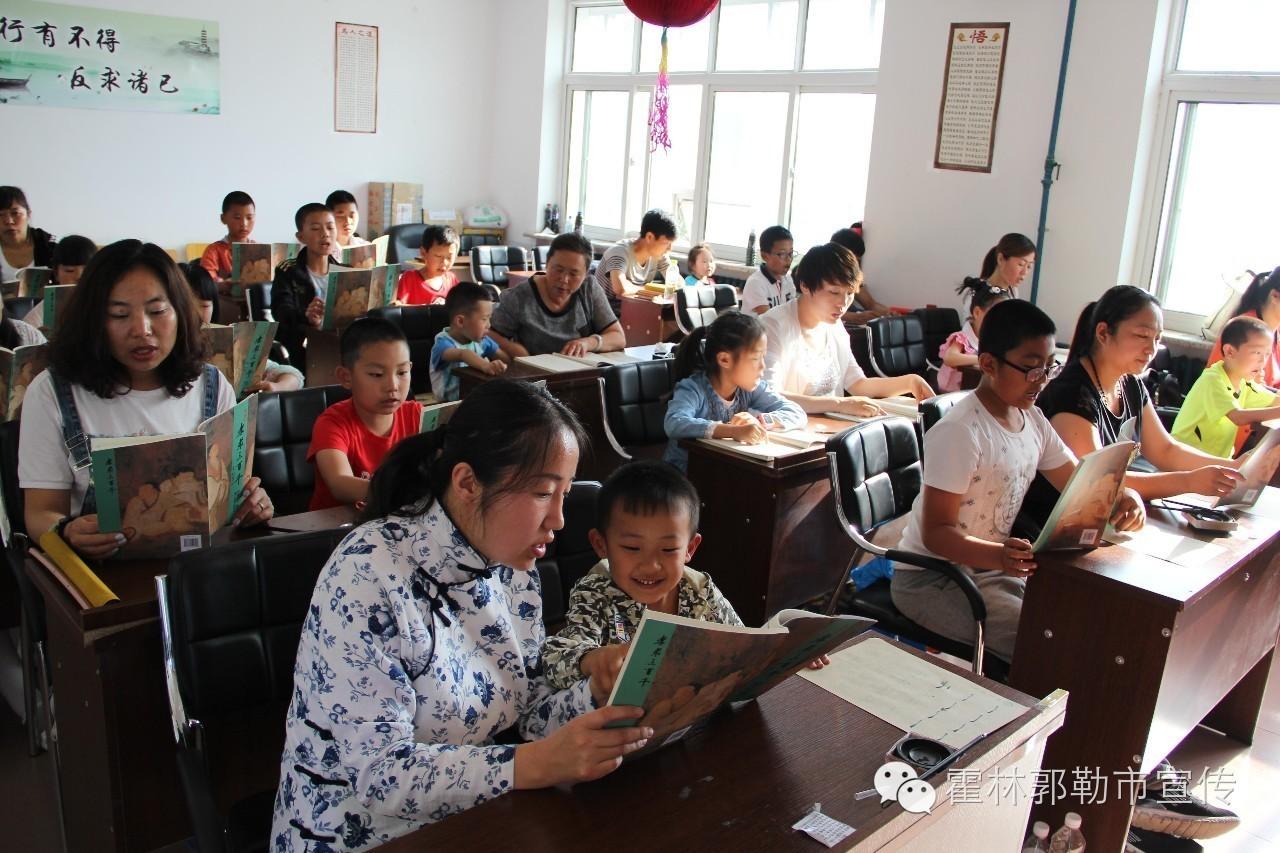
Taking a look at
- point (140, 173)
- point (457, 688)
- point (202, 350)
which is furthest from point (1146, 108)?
point (140, 173)

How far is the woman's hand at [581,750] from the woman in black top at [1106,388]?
1747 millimetres

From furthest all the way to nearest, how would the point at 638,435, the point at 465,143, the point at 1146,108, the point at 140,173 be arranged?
the point at 465,143
the point at 140,173
the point at 1146,108
the point at 638,435

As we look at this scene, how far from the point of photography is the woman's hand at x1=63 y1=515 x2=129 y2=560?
1.76m

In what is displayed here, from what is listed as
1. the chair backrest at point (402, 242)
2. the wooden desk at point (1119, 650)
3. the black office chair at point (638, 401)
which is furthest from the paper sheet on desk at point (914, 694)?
the chair backrest at point (402, 242)

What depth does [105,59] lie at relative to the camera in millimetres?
6367

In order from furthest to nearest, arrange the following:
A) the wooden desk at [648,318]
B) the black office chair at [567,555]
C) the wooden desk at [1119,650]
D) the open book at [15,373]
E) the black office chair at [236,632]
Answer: the wooden desk at [648,318] → the open book at [15,373] → the wooden desk at [1119,650] → the black office chair at [567,555] → the black office chair at [236,632]

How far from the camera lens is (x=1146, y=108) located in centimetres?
501

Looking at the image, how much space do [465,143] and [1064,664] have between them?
7.29m

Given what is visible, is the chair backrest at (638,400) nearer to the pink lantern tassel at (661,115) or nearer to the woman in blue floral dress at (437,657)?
the woman in blue floral dress at (437,657)

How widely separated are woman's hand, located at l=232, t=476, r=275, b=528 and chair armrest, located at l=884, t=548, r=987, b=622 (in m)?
1.37

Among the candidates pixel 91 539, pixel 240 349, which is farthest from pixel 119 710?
pixel 240 349

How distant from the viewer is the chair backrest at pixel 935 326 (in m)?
5.27

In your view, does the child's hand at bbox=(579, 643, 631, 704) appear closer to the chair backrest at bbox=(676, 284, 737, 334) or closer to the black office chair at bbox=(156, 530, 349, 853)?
the black office chair at bbox=(156, 530, 349, 853)

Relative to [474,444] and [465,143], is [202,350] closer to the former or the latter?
[474,444]
